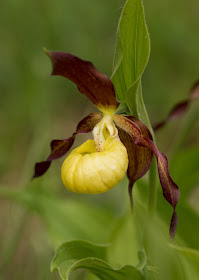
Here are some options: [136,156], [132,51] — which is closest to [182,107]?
[136,156]

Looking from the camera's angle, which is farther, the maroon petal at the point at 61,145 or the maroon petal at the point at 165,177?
the maroon petal at the point at 61,145

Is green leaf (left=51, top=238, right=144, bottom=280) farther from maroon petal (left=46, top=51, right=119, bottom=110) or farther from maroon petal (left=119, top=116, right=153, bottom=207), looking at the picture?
maroon petal (left=46, top=51, right=119, bottom=110)

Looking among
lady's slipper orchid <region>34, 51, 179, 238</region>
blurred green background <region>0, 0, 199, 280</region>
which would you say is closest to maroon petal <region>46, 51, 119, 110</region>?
lady's slipper orchid <region>34, 51, 179, 238</region>

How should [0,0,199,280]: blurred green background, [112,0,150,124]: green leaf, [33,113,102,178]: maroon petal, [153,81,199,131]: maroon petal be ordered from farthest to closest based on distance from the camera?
[0,0,199,280]: blurred green background, [153,81,199,131]: maroon petal, [33,113,102,178]: maroon petal, [112,0,150,124]: green leaf

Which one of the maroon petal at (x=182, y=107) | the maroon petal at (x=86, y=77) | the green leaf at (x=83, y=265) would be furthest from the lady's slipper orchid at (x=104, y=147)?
the maroon petal at (x=182, y=107)

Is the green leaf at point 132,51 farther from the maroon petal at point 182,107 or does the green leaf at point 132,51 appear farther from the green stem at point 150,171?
the maroon petal at point 182,107

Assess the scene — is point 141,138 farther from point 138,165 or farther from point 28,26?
point 28,26
